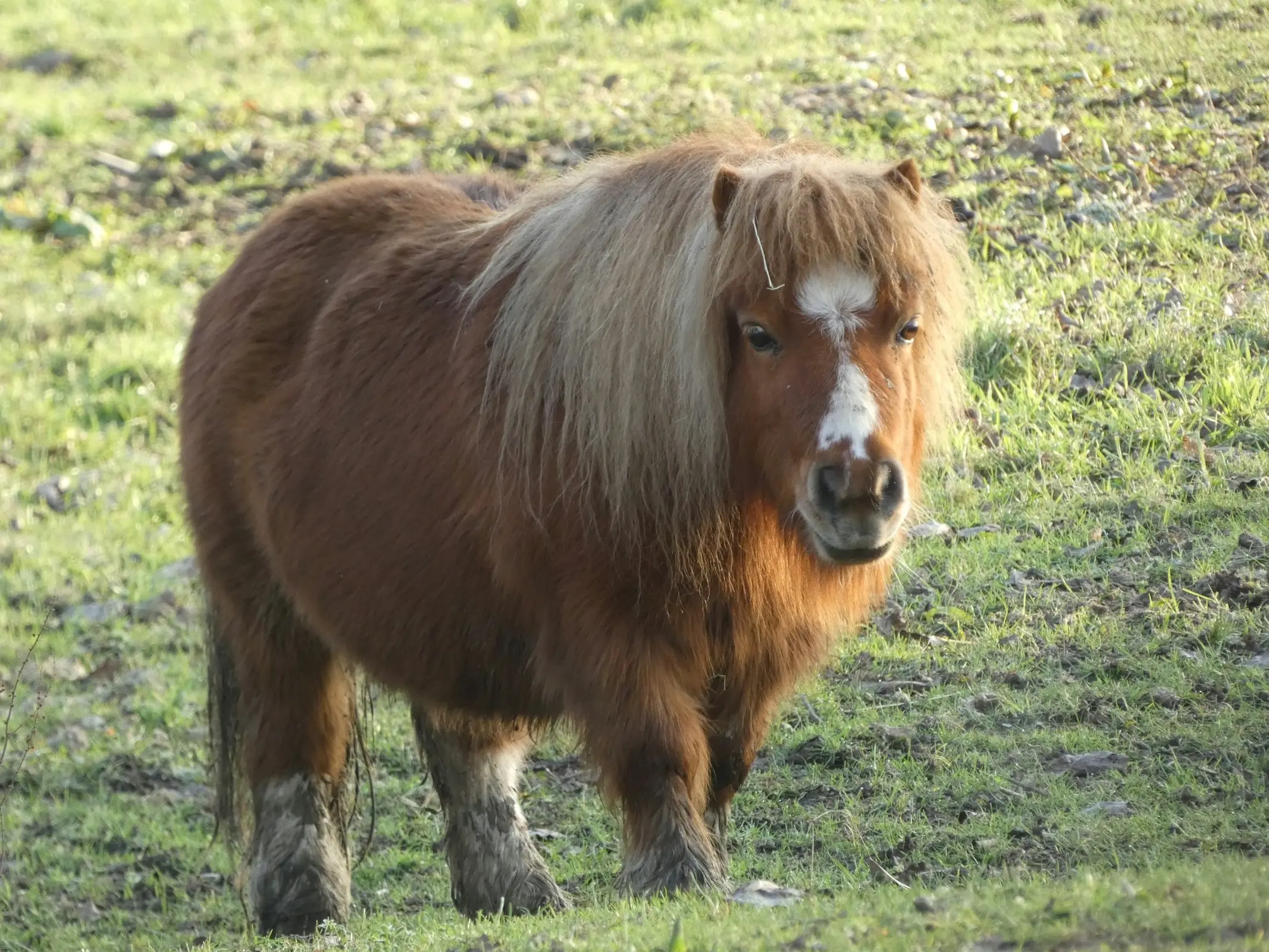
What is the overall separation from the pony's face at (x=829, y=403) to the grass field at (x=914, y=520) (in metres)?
0.85

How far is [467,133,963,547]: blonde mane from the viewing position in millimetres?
3736

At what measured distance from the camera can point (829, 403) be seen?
354 centimetres

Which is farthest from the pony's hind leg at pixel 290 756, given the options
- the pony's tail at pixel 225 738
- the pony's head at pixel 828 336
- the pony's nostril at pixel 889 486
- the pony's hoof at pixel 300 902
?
the pony's nostril at pixel 889 486

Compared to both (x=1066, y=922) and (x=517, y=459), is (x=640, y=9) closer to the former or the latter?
(x=517, y=459)

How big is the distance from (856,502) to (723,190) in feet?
2.87

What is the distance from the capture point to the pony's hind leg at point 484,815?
5.12 m

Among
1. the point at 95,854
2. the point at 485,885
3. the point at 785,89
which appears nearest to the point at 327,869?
the point at 485,885

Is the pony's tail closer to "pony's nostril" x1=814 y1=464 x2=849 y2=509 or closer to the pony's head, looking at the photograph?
the pony's head

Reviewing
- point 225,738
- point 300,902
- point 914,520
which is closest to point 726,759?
point 914,520

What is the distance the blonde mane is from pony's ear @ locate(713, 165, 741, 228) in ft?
0.07

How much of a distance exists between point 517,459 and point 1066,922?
6.41ft

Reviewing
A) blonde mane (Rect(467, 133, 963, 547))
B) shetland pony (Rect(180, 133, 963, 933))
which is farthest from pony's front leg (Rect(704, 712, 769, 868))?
blonde mane (Rect(467, 133, 963, 547))

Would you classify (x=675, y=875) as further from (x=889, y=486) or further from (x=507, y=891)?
(x=507, y=891)

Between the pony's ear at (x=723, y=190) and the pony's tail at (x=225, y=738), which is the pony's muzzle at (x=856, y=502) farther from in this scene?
the pony's tail at (x=225, y=738)
